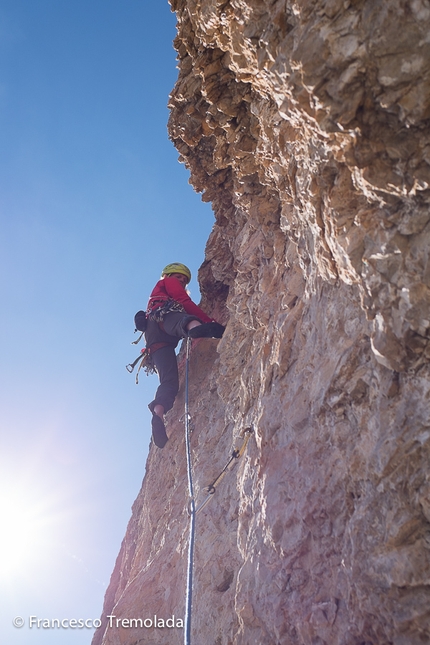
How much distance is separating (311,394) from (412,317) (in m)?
1.18

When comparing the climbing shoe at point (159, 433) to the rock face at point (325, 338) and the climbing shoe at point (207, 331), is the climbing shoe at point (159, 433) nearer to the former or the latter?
the climbing shoe at point (207, 331)

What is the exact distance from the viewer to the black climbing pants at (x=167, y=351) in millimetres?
7369

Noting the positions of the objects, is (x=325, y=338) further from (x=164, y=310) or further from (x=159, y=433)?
(x=164, y=310)

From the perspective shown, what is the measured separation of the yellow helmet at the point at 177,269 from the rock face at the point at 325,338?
4.22 m

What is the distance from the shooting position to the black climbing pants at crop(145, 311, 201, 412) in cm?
737

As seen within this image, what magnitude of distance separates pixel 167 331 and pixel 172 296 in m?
0.79

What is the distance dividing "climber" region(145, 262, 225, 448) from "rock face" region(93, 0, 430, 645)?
206 cm

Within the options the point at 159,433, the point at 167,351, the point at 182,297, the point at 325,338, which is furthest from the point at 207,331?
the point at 325,338

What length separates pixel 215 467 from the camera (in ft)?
17.9

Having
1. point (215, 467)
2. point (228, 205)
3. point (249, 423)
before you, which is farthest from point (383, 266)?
point (228, 205)

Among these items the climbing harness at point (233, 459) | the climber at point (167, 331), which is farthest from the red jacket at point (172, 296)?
the climbing harness at point (233, 459)

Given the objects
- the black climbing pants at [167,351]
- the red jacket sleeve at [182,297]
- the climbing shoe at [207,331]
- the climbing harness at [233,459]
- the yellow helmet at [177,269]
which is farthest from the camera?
the yellow helmet at [177,269]

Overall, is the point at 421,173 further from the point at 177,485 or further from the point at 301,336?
the point at 177,485

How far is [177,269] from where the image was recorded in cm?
935
